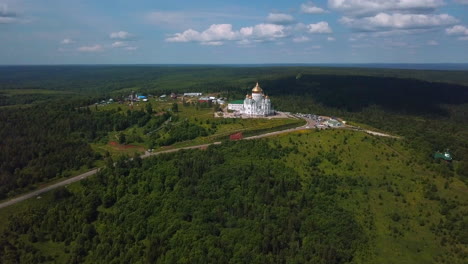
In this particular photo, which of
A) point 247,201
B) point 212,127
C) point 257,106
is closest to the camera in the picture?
point 247,201

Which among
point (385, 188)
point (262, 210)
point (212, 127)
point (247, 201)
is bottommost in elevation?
point (262, 210)

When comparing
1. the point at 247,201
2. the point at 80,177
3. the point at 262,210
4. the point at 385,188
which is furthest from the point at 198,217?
the point at 385,188

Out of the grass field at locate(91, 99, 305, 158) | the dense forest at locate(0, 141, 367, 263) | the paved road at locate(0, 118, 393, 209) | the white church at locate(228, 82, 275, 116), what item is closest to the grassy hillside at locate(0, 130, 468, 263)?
the dense forest at locate(0, 141, 367, 263)

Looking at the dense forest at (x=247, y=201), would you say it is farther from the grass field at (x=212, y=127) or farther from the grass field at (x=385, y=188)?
the grass field at (x=212, y=127)

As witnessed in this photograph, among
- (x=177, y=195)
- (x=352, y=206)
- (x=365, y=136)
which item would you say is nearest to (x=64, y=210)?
(x=177, y=195)

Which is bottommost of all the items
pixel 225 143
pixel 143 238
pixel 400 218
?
pixel 143 238

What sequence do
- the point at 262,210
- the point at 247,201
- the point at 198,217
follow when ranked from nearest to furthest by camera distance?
the point at 198,217 < the point at 262,210 < the point at 247,201

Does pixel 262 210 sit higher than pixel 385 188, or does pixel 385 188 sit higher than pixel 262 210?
pixel 385 188

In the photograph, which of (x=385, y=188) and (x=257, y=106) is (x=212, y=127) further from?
(x=385, y=188)

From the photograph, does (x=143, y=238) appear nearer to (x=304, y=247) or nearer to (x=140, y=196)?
(x=140, y=196)

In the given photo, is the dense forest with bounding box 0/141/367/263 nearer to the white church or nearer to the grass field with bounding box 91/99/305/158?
the grass field with bounding box 91/99/305/158

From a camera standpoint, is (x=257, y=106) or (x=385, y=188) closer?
(x=385, y=188)
